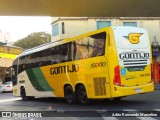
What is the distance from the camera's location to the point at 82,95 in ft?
49.8

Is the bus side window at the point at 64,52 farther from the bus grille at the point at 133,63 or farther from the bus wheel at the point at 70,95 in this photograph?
the bus grille at the point at 133,63

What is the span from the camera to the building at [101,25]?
37281 millimetres

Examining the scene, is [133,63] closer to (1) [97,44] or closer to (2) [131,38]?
(2) [131,38]

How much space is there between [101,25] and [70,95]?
865 inches

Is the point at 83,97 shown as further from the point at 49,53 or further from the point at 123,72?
the point at 49,53

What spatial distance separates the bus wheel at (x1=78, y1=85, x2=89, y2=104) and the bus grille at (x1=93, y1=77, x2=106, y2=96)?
95 cm

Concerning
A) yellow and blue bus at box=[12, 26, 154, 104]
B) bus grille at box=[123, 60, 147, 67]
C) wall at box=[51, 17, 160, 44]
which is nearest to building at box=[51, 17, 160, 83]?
wall at box=[51, 17, 160, 44]

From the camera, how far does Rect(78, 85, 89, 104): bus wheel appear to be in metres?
14.9

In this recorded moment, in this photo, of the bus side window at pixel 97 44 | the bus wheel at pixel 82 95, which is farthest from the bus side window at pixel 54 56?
the bus side window at pixel 97 44

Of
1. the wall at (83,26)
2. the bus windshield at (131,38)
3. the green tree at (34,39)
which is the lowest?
the bus windshield at (131,38)

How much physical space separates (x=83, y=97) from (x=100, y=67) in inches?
81.0

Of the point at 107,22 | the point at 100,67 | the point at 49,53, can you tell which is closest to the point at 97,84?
the point at 100,67

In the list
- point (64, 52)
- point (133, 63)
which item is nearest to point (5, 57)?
point (64, 52)

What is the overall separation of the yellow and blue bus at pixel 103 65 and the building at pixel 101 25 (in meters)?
20.5
